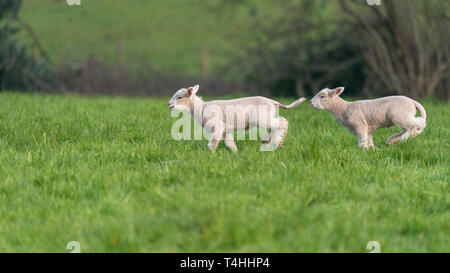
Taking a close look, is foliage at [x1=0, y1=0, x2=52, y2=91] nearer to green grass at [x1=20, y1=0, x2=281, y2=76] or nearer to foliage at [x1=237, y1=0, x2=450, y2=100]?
foliage at [x1=237, y1=0, x2=450, y2=100]

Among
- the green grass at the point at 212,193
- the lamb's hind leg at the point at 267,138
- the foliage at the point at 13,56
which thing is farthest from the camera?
the foliage at the point at 13,56

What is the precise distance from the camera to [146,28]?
35031 millimetres

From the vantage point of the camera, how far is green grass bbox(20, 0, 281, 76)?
3106 centimetres

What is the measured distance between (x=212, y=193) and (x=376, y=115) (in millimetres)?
2470

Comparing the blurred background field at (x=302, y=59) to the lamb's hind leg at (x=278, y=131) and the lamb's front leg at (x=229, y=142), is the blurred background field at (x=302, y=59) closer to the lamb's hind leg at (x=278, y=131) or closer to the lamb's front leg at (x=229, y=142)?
the lamb's hind leg at (x=278, y=131)

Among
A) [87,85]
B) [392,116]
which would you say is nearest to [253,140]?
[392,116]

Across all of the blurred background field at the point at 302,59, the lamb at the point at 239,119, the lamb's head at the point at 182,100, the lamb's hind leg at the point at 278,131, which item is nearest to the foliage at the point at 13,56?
the blurred background field at the point at 302,59

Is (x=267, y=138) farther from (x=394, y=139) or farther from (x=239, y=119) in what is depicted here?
(x=394, y=139)

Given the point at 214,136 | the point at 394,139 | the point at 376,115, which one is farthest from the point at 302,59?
the point at 214,136

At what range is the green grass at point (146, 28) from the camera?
1223 inches

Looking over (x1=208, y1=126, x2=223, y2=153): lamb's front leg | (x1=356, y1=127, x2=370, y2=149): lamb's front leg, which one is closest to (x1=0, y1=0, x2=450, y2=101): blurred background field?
(x1=356, y1=127, x2=370, y2=149): lamb's front leg

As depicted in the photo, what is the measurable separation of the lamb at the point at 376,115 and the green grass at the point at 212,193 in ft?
0.77

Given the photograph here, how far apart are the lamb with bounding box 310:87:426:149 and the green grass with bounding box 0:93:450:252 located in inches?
9.3
